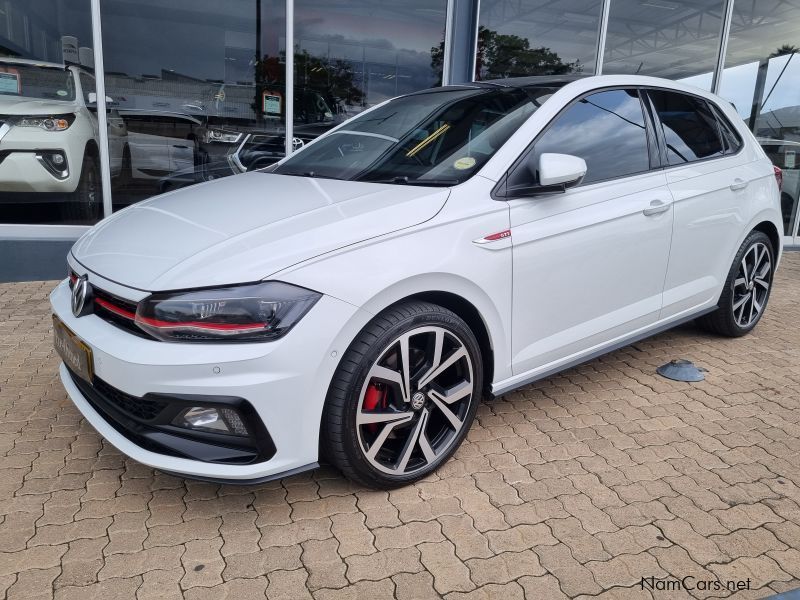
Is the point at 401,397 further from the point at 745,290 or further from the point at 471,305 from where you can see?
the point at 745,290

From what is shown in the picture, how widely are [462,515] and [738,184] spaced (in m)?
2.84

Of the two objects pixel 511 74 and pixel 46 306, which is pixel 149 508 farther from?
pixel 511 74

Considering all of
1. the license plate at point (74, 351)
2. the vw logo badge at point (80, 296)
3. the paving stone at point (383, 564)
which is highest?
the vw logo badge at point (80, 296)

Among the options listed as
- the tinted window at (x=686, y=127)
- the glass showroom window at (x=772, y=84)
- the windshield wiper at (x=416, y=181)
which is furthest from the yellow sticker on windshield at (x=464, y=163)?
the glass showroom window at (x=772, y=84)

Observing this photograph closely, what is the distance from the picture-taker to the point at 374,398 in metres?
2.40

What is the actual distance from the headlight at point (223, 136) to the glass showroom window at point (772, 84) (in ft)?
21.9

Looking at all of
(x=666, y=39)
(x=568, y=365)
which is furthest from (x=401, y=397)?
(x=666, y=39)

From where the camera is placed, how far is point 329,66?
703cm

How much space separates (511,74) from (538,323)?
19.0 feet

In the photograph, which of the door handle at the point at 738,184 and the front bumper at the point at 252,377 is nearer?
the front bumper at the point at 252,377

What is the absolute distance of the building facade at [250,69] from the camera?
5.66m

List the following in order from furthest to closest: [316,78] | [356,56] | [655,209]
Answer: [356,56] → [316,78] → [655,209]

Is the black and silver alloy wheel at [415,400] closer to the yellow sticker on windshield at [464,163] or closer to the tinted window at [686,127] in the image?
the yellow sticker on windshield at [464,163]

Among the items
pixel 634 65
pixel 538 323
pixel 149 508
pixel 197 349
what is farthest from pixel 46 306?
pixel 634 65
